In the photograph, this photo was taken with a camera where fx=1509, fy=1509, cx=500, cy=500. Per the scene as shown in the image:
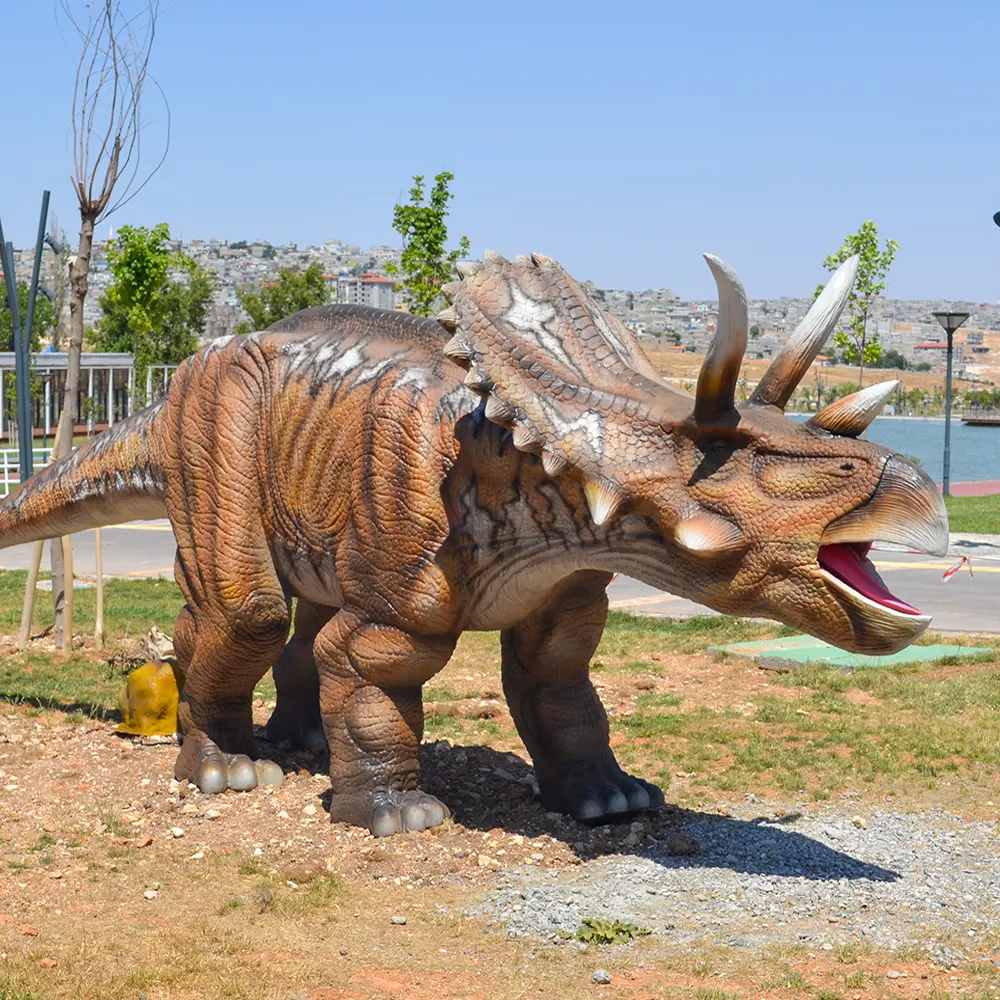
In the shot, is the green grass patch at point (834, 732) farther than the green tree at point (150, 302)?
No

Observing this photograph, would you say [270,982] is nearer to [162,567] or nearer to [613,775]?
[613,775]

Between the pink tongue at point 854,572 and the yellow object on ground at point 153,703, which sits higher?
the pink tongue at point 854,572

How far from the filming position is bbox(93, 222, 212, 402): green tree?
40.8 feet

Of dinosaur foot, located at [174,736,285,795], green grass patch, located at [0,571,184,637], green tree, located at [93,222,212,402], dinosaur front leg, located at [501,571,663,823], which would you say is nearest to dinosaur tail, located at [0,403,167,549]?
dinosaur foot, located at [174,736,285,795]

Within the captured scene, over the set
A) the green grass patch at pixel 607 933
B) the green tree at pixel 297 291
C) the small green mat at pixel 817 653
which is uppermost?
A: the green tree at pixel 297 291

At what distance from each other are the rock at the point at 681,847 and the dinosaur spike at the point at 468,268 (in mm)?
2206

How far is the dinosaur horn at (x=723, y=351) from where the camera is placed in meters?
4.44

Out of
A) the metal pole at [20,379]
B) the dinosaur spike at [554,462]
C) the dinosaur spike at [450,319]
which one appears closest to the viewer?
the dinosaur spike at [554,462]

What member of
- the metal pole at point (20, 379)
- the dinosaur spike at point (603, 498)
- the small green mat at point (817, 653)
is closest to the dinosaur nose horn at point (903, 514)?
the dinosaur spike at point (603, 498)

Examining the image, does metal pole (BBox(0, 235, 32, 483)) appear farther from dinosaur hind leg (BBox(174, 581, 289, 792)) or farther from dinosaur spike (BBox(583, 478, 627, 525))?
dinosaur spike (BBox(583, 478, 627, 525))

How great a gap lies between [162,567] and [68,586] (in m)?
4.69

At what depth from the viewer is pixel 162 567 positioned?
47.1 feet

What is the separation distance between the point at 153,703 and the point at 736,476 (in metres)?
3.75

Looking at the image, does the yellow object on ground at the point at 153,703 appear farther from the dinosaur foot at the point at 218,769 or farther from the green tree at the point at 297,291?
the green tree at the point at 297,291
